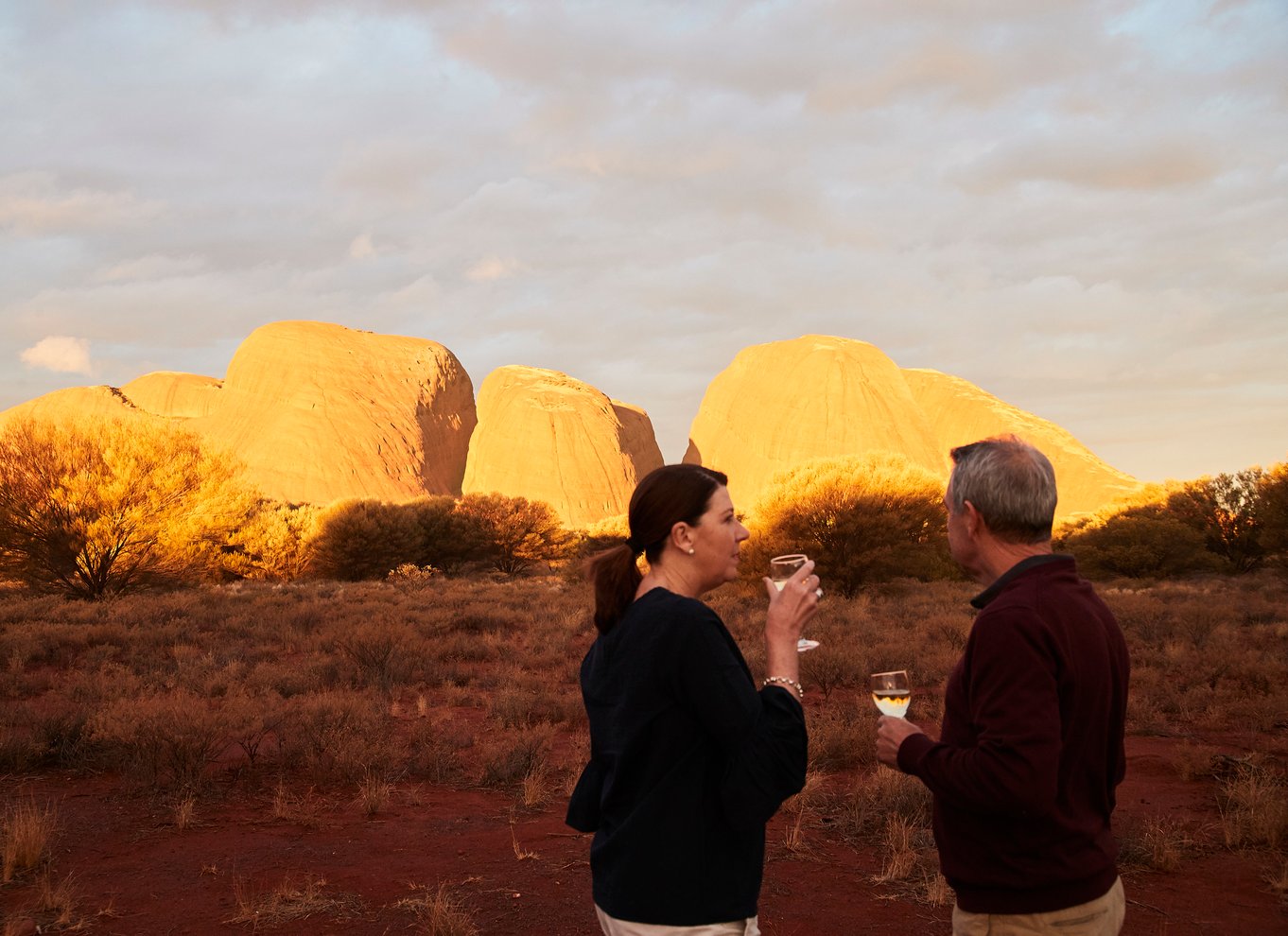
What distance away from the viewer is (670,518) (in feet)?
6.41

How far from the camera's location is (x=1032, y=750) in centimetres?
165

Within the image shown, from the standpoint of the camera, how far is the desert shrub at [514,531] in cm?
3603

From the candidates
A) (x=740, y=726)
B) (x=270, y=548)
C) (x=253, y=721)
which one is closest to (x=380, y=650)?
(x=253, y=721)

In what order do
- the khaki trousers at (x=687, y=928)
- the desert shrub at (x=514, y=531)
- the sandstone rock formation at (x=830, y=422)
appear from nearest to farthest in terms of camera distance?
the khaki trousers at (x=687, y=928), the desert shrub at (x=514, y=531), the sandstone rock formation at (x=830, y=422)

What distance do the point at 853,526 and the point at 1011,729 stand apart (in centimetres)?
1903

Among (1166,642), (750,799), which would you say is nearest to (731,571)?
(750,799)

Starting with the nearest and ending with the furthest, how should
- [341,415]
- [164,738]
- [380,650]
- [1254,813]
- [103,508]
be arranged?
1. [1254,813]
2. [164,738]
3. [380,650]
4. [103,508]
5. [341,415]

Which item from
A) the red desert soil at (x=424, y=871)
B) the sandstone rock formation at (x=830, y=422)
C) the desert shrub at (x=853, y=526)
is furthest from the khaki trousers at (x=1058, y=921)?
the sandstone rock formation at (x=830, y=422)

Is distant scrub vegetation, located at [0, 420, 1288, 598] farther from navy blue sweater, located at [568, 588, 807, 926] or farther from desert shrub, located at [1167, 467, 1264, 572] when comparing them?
navy blue sweater, located at [568, 588, 807, 926]

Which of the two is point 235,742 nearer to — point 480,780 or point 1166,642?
point 480,780

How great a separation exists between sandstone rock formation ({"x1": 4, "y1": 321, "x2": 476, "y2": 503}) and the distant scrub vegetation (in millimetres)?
30705

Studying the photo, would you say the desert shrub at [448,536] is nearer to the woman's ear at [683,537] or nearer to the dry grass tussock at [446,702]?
the dry grass tussock at [446,702]

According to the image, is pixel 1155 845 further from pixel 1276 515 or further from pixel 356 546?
pixel 356 546

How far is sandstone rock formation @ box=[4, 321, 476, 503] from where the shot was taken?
191 ft
